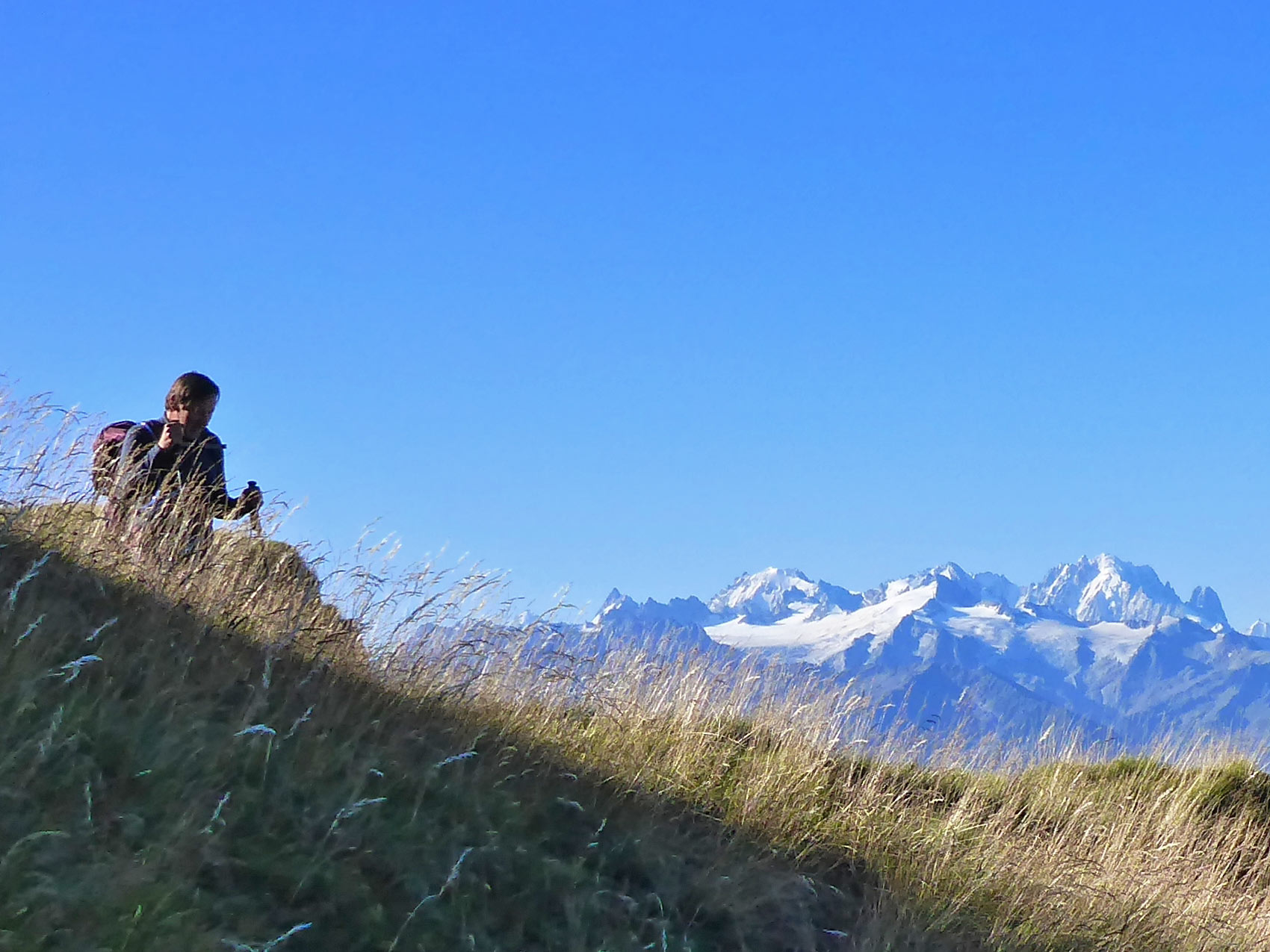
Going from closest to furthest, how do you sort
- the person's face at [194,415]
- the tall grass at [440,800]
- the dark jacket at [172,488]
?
the tall grass at [440,800], the dark jacket at [172,488], the person's face at [194,415]

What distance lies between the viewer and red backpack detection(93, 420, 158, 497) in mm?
6392

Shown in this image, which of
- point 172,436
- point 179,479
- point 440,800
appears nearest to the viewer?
point 440,800

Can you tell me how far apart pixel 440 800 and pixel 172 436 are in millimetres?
2923

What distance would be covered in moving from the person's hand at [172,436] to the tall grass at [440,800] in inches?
21.2

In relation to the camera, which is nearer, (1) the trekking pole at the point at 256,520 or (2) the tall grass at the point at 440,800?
(2) the tall grass at the point at 440,800

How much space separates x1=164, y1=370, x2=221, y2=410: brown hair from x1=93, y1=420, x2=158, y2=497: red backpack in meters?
0.26

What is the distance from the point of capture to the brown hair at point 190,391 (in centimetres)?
663

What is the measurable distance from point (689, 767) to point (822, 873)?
93cm

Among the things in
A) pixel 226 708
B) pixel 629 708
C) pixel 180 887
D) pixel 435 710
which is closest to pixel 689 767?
pixel 629 708

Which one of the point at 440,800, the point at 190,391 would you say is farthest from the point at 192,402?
the point at 440,800

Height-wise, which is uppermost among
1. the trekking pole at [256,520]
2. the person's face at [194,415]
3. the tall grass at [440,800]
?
the person's face at [194,415]

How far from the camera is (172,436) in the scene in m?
6.72

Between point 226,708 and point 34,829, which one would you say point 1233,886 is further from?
point 34,829

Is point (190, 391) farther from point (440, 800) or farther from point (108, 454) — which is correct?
point (440, 800)
